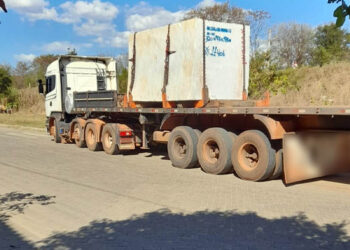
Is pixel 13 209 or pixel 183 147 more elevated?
pixel 183 147

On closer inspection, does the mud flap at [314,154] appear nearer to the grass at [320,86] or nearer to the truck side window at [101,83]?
the grass at [320,86]

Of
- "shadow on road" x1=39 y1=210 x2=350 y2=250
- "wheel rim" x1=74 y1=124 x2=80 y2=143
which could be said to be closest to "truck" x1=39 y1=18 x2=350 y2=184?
"wheel rim" x1=74 y1=124 x2=80 y2=143

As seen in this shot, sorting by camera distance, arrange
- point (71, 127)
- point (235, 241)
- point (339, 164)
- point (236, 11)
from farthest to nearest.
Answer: point (236, 11), point (71, 127), point (339, 164), point (235, 241)

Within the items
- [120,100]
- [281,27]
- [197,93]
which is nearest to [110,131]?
[120,100]

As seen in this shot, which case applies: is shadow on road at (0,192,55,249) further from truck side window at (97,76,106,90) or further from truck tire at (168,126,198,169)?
truck side window at (97,76,106,90)

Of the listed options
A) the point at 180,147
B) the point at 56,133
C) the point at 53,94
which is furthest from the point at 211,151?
the point at 56,133

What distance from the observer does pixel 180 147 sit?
10586 millimetres

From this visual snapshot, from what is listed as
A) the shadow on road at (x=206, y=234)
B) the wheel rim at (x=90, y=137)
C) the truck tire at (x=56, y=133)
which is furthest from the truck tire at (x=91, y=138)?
the shadow on road at (x=206, y=234)

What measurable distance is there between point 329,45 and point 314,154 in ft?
102

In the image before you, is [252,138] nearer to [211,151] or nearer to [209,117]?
[211,151]

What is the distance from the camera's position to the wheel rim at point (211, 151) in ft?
31.5

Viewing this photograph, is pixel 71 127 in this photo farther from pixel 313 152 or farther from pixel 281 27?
pixel 281 27

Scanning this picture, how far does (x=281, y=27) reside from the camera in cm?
3747

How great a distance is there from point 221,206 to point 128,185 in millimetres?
2406
